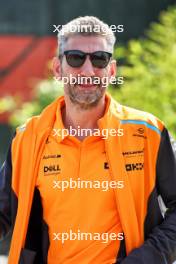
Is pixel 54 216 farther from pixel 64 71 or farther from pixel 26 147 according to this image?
pixel 64 71

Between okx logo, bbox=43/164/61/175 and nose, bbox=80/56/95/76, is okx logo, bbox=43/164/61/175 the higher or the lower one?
the lower one

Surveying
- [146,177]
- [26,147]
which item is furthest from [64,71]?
[146,177]

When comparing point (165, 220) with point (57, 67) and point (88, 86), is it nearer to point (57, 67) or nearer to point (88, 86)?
point (88, 86)

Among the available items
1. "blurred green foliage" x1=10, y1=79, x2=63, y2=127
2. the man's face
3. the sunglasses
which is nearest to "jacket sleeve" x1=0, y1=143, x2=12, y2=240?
the man's face

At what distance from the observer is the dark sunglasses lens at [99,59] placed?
3.50 meters

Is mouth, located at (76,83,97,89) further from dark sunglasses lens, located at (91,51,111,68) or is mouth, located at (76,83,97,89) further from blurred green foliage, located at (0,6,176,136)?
blurred green foliage, located at (0,6,176,136)

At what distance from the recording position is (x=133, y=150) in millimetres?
3465

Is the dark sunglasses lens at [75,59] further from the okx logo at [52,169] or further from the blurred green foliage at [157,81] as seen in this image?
the blurred green foliage at [157,81]

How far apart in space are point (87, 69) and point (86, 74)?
29 mm

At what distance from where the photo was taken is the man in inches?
134

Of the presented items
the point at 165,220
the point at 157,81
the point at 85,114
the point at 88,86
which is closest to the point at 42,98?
the point at 157,81

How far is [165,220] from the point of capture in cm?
347

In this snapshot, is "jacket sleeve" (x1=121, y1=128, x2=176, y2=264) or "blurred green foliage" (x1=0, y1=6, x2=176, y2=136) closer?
"jacket sleeve" (x1=121, y1=128, x2=176, y2=264)

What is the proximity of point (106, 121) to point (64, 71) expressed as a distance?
34cm
